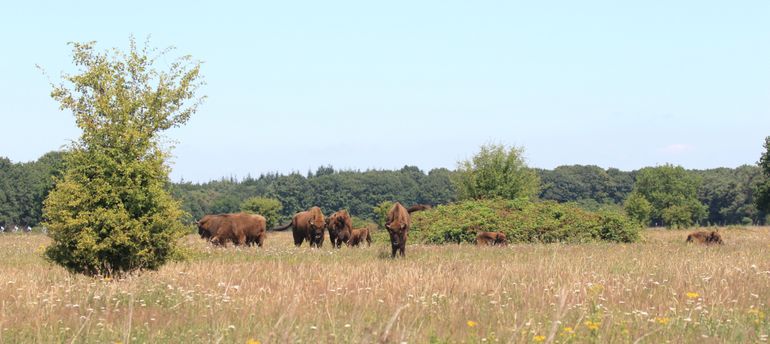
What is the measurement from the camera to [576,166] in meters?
182

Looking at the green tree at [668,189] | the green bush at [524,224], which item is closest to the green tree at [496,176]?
the green bush at [524,224]

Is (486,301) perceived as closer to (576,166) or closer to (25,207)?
(25,207)

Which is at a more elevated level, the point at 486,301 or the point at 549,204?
the point at 549,204

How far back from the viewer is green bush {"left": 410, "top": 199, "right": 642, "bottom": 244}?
32.4 meters

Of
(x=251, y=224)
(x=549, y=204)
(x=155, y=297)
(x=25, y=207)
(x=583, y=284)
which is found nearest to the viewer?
(x=155, y=297)

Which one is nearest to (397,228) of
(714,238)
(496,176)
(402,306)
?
(714,238)

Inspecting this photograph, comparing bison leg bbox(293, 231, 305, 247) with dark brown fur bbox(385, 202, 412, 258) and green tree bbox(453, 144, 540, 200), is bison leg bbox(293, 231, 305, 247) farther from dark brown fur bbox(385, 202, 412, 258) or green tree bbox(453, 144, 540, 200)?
green tree bbox(453, 144, 540, 200)

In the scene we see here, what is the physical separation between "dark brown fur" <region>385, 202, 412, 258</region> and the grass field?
5762 mm

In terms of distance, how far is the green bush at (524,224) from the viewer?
106 feet

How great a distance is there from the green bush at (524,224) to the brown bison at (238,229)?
700cm

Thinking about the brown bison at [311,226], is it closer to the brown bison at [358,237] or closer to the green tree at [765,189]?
the brown bison at [358,237]

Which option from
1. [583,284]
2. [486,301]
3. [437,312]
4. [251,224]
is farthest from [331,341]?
[251,224]

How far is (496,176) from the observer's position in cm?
5697

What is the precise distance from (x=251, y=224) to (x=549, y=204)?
14.1 meters
